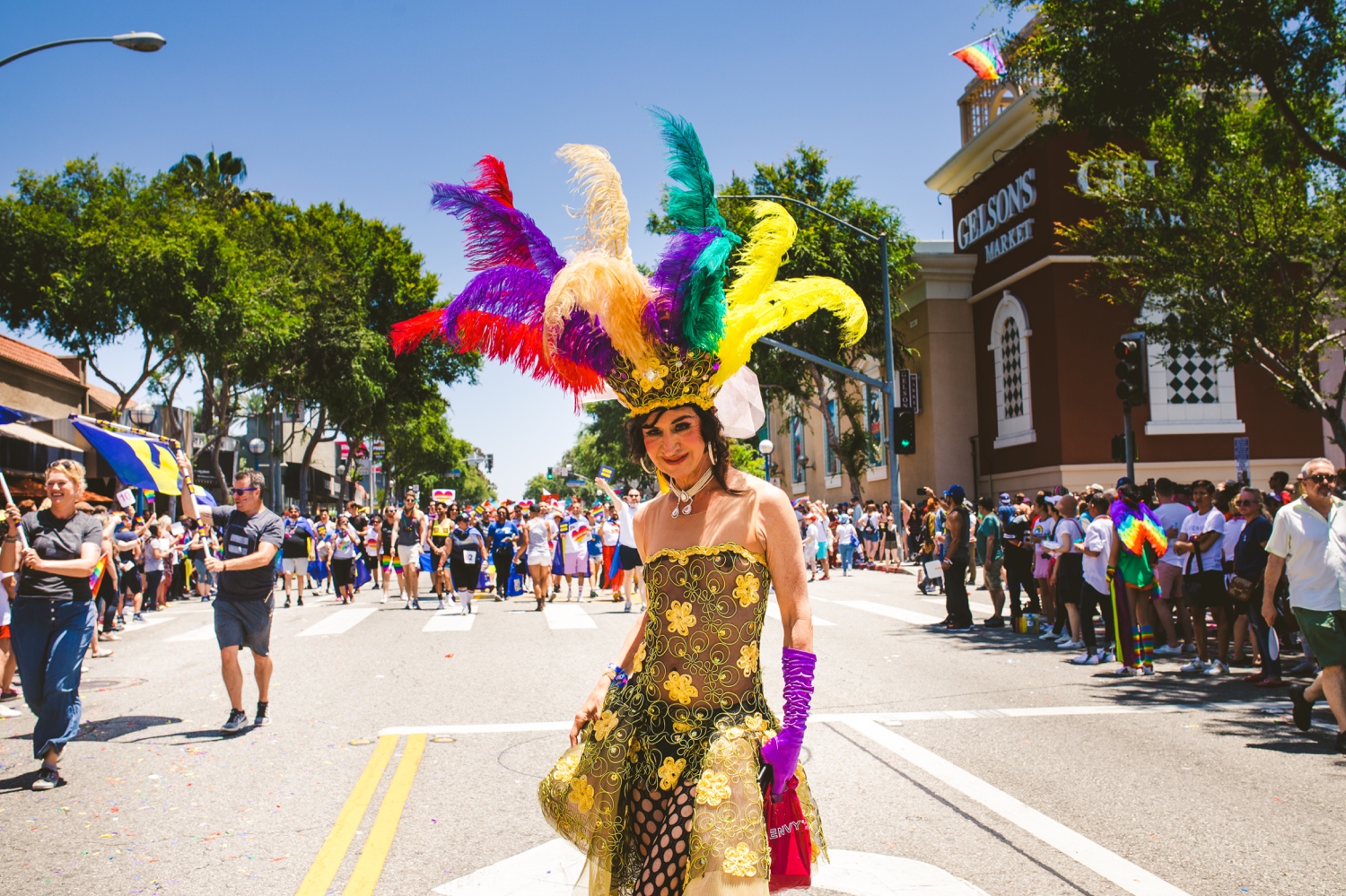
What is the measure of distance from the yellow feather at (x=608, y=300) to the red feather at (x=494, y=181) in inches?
21.3

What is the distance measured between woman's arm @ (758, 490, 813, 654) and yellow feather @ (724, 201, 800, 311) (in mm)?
742

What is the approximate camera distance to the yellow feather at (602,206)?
3.71 meters

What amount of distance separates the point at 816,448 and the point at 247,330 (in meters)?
28.5

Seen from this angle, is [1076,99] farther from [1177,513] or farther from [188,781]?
[188,781]

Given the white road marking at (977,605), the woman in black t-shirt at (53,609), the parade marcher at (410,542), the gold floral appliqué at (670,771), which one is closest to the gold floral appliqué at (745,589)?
the gold floral appliqué at (670,771)

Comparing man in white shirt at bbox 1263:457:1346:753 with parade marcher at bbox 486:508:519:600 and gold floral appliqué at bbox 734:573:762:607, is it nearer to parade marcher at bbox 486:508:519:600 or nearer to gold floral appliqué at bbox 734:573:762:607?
gold floral appliqué at bbox 734:573:762:607

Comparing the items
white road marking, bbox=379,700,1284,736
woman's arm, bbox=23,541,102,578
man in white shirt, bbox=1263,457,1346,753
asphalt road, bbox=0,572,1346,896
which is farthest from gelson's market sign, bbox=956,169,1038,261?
woman's arm, bbox=23,541,102,578

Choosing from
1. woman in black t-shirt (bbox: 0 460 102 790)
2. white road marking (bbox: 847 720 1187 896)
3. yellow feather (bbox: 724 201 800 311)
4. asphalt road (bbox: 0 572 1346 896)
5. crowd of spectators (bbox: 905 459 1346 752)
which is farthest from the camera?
crowd of spectators (bbox: 905 459 1346 752)

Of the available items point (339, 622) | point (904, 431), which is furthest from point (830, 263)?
point (339, 622)

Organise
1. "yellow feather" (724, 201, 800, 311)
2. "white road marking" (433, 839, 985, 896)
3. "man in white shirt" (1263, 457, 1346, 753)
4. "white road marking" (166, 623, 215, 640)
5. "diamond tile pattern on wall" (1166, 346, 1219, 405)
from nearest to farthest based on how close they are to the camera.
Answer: "yellow feather" (724, 201, 800, 311) < "white road marking" (433, 839, 985, 896) < "man in white shirt" (1263, 457, 1346, 753) < "white road marking" (166, 623, 215, 640) < "diamond tile pattern on wall" (1166, 346, 1219, 405)

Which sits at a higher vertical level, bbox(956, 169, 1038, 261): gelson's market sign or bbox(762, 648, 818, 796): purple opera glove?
bbox(956, 169, 1038, 261): gelson's market sign

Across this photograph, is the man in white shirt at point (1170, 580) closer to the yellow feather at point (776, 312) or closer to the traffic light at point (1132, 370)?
the traffic light at point (1132, 370)

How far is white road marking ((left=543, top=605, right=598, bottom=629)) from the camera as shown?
15094 millimetres

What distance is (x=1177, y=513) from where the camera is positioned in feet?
38.0
